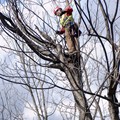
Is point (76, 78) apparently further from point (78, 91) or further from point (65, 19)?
point (65, 19)

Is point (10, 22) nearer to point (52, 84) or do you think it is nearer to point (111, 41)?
point (52, 84)

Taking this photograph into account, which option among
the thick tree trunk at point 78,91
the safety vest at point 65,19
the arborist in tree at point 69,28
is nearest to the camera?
the thick tree trunk at point 78,91

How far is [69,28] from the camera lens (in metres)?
3.44

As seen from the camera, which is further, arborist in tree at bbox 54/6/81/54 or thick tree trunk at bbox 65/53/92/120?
arborist in tree at bbox 54/6/81/54

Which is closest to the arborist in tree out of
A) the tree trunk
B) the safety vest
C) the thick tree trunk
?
the safety vest

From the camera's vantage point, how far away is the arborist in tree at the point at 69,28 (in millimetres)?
3211

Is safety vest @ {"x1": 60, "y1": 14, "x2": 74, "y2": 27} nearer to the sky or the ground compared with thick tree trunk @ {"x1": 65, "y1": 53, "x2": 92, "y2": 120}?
nearer to the sky

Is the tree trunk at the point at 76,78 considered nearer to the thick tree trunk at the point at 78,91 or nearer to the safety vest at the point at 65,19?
the thick tree trunk at the point at 78,91

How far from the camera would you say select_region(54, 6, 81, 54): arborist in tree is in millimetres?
3211

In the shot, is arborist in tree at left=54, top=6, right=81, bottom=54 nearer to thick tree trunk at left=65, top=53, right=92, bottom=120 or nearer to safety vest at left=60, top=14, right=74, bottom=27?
safety vest at left=60, top=14, right=74, bottom=27

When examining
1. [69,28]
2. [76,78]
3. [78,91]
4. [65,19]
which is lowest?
[78,91]

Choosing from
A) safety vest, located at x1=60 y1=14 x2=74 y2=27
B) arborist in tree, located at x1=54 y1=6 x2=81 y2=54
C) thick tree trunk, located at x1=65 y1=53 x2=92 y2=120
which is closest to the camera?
thick tree trunk, located at x1=65 y1=53 x2=92 y2=120

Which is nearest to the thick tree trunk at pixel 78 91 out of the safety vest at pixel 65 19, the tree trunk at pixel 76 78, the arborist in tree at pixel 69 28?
the tree trunk at pixel 76 78

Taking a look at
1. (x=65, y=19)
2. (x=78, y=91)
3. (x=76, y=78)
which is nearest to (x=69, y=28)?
(x=65, y=19)
